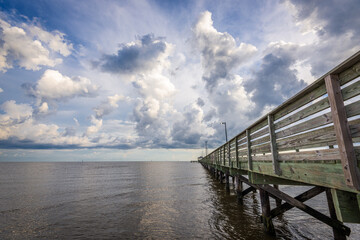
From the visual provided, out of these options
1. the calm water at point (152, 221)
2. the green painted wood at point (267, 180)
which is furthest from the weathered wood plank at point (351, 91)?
the calm water at point (152, 221)

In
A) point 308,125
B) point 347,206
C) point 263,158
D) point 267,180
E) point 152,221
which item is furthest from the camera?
point 152,221

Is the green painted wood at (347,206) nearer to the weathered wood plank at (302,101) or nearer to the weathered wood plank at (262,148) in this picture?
the weathered wood plank at (302,101)

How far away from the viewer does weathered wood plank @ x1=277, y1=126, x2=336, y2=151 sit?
288 centimetres

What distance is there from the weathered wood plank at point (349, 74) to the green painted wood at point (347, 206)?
5.55ft

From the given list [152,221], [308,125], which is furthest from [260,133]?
[152,221]

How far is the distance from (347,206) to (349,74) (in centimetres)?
198

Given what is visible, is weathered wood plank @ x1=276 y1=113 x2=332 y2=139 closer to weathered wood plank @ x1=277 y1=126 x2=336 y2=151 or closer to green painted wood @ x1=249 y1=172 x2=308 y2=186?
weathered wood plank @ x1=277 y1=126 x2=336 y2=151

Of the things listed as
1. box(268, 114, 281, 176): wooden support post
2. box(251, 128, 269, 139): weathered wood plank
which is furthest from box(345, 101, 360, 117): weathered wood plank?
box(251, 128, 269, 139): weathered wood plank

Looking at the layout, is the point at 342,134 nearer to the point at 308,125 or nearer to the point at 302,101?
the point at 308,125

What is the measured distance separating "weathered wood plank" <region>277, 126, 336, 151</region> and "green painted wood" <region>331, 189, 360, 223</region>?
79 centimetres

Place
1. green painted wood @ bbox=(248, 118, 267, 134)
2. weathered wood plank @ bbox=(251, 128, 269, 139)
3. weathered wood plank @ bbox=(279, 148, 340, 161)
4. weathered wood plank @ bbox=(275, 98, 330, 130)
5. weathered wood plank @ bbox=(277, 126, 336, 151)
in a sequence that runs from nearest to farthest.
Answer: weathered wood plank @ bbox=(279, 148, 340, 161), weathered wood plank @ bbox=(277, 126, 336, 151), weathered wood plank @ bbox=(275, 98, 330, 130), weathered wood plank @ bbox=(251, 128, 269, 139), green painted wood @ bbox=(248, 118, 267, 134)

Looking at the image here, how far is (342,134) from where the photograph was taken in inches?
97.2

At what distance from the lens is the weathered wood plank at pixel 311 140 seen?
113 inches

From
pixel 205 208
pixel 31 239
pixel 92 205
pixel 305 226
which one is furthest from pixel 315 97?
pixel 92 205
